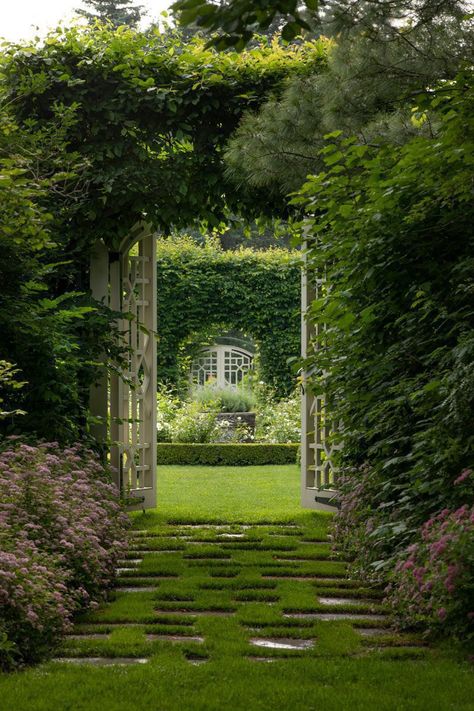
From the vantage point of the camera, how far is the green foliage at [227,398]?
14.9m

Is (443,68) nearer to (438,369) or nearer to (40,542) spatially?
(438,369)

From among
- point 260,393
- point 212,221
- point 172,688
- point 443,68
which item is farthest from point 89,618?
point 260,393

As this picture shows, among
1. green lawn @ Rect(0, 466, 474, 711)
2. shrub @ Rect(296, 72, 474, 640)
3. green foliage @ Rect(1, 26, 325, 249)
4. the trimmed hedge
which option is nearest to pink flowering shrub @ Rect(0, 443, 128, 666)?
green lawn @ Rect(0, 466, 474, 711)

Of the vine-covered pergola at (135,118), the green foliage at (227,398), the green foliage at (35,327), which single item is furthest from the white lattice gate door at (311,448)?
the green foliage at (227,398)

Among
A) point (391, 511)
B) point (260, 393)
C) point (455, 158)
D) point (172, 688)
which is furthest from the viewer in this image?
point (260, 393)

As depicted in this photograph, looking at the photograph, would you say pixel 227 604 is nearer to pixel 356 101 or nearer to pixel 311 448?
pixel 356 101

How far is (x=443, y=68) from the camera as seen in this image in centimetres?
538

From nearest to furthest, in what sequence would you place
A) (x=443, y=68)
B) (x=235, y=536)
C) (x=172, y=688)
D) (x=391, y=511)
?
(x=172, y=688), (x=391, y=511), (x=443, y=68), (x=235, y=536)

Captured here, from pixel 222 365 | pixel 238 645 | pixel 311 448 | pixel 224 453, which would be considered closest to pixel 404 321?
pixel 238 645

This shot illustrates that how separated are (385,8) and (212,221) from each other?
9.20 feet

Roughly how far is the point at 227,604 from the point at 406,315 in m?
1.67

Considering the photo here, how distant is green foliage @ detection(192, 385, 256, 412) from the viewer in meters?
14.9

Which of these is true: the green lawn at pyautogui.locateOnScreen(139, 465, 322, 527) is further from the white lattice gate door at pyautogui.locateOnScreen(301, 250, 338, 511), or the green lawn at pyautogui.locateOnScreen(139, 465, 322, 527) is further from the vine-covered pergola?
the vine-covered pergola

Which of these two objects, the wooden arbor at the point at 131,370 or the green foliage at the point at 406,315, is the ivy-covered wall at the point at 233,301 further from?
the green foliage at the point at 406,315
